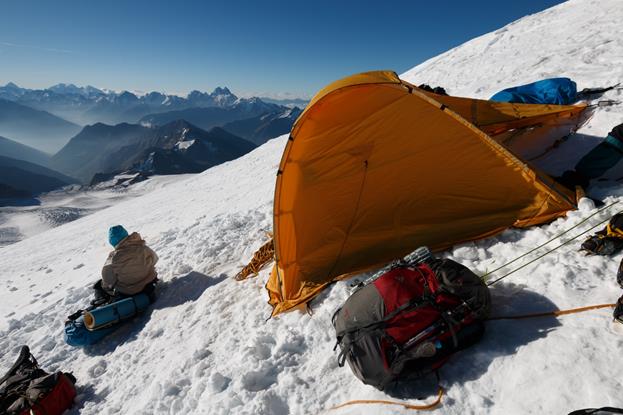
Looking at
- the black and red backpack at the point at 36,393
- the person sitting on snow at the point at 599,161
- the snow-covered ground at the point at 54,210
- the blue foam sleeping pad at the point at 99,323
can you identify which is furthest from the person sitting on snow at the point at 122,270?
the snow-covered ground at the point at 54,210

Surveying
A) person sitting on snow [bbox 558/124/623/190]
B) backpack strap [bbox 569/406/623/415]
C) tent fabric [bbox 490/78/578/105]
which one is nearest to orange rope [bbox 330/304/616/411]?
backpack strap [bbox 569/406/623/415]

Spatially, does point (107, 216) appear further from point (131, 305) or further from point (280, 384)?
point (280, 384)

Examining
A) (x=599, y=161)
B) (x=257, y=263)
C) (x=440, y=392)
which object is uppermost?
(x=440, y=392)

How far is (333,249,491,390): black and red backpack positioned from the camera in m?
3.57

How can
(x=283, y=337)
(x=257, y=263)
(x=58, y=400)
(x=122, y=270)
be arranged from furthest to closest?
(x=257, y=263)
(x=122, y=270)
(x=58, y=400)
(x=283, y=337)

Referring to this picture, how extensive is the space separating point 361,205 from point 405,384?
10.5ft

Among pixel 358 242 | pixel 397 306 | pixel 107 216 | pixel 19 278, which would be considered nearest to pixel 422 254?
pixel 397 306

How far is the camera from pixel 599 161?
5848 mm

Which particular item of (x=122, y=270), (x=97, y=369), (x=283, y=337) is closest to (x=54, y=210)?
(x=122, y=270)

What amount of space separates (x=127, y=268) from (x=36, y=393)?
2.80 metres

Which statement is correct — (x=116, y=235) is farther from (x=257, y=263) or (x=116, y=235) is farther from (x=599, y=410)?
(x=599, y=410)

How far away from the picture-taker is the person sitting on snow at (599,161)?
18.8ft

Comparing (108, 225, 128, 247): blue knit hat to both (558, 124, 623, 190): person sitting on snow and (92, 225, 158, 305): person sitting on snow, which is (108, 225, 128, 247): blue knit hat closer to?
(92, 225, 158, 305): person sitting on snow

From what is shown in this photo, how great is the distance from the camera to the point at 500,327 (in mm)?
3920
